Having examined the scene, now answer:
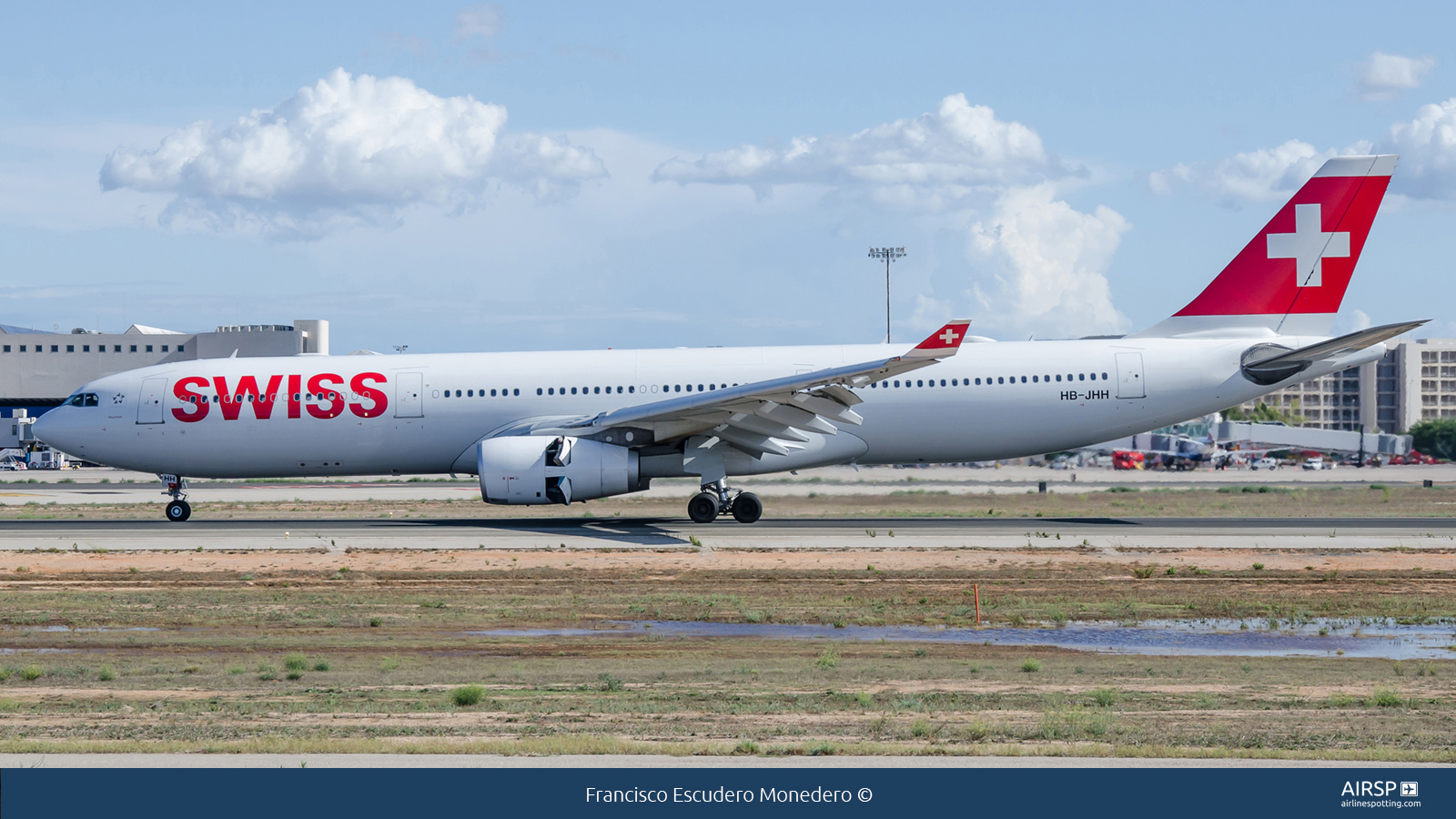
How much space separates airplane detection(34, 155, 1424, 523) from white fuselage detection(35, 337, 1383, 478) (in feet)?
0.13

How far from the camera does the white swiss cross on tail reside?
28.6 m

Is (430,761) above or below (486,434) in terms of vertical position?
below

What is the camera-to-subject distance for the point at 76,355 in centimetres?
9081

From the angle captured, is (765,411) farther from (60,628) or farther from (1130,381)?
(60,628)

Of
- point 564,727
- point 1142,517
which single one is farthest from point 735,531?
point 564,727

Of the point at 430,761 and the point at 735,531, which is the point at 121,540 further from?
the point at 430,761

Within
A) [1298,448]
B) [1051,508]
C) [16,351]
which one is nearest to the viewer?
[1051,508]

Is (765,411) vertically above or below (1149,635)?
above

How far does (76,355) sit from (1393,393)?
154488mm

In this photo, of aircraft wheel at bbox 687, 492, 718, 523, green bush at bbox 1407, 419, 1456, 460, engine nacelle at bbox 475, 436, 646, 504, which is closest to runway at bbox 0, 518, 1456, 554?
aircraft wheel at bbox 687, 492, 718, 523

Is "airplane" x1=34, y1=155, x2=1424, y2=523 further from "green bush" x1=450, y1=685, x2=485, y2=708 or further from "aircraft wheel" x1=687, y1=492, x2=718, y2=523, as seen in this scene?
"green bush" x1=450, y1=685, x2=485, y2=708

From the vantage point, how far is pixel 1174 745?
8234 millimetres

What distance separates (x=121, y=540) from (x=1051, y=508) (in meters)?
22.5

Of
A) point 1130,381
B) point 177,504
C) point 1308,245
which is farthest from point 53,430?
point 1308,245
